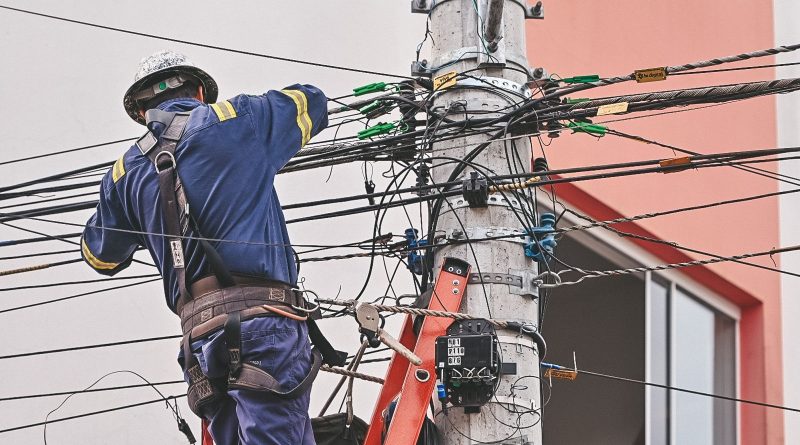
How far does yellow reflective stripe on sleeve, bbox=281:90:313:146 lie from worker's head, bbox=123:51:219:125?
478mm

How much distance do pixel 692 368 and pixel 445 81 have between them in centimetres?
702

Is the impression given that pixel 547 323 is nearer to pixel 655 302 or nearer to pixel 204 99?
pixel 655 302

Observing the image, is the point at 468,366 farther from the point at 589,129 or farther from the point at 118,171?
the point at 118,171

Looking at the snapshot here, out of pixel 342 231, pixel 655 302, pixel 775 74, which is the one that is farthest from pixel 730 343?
pixel 342 231

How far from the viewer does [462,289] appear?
5898 millimetres

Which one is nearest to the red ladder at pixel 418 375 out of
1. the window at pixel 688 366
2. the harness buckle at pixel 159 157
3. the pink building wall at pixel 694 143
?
the harness buckle at pixel 159 157

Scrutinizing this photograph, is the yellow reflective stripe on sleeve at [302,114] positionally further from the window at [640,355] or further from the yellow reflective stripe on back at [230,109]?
the window at [640,355]

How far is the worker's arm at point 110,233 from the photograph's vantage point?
6.04m

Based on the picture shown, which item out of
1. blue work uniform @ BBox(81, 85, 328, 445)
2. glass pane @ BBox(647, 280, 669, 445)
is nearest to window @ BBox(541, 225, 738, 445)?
glass pane @ BBox(647, 280, 669, 445)

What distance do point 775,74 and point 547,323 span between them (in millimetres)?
3350

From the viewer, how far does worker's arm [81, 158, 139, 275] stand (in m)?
6.04

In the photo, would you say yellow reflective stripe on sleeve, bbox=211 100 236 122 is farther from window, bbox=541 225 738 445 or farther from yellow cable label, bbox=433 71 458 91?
window, bbox=541 225 738 445

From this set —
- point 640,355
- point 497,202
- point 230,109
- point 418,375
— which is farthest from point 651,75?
point 640,355

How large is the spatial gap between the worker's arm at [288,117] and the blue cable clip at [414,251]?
726mm
